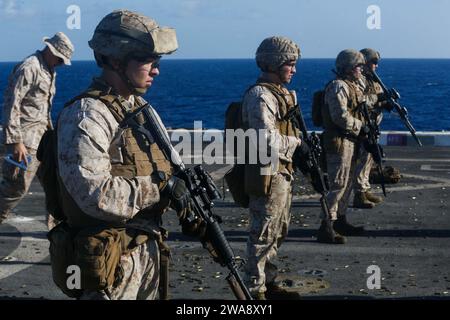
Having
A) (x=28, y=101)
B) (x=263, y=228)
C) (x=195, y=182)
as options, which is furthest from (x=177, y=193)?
(x=28, y=101)

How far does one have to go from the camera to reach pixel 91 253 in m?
4.22

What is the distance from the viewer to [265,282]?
24.9ft

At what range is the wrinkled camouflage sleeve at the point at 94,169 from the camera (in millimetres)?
4117

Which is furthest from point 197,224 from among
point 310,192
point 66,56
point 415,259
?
point 310,192

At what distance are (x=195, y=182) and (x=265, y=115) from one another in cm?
253

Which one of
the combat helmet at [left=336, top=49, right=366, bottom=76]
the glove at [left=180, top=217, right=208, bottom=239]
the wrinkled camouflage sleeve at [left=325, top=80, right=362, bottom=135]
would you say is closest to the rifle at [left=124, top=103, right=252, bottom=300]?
the glove at [left=180, top=217, right=208, bottom=239]

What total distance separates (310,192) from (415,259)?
4297mm

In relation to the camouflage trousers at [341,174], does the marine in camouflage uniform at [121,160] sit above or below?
above

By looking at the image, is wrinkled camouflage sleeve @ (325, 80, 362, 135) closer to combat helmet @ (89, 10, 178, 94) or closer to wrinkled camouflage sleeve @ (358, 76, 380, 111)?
wrinkled camouflage sleeve @ (358, 76, 380, 111)

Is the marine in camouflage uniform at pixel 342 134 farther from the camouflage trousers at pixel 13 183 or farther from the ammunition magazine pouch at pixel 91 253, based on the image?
the ammunition magazine pouch at pixel 91 253

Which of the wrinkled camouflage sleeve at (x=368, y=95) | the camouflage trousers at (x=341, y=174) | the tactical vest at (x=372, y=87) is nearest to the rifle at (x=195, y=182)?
the camouflage trousers at (x=341, y=174)

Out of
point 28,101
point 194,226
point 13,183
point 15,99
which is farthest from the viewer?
point 28,101

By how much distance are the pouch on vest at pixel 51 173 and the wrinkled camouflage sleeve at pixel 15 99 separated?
379cm

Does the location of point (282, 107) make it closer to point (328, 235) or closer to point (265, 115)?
point (265, 115)
